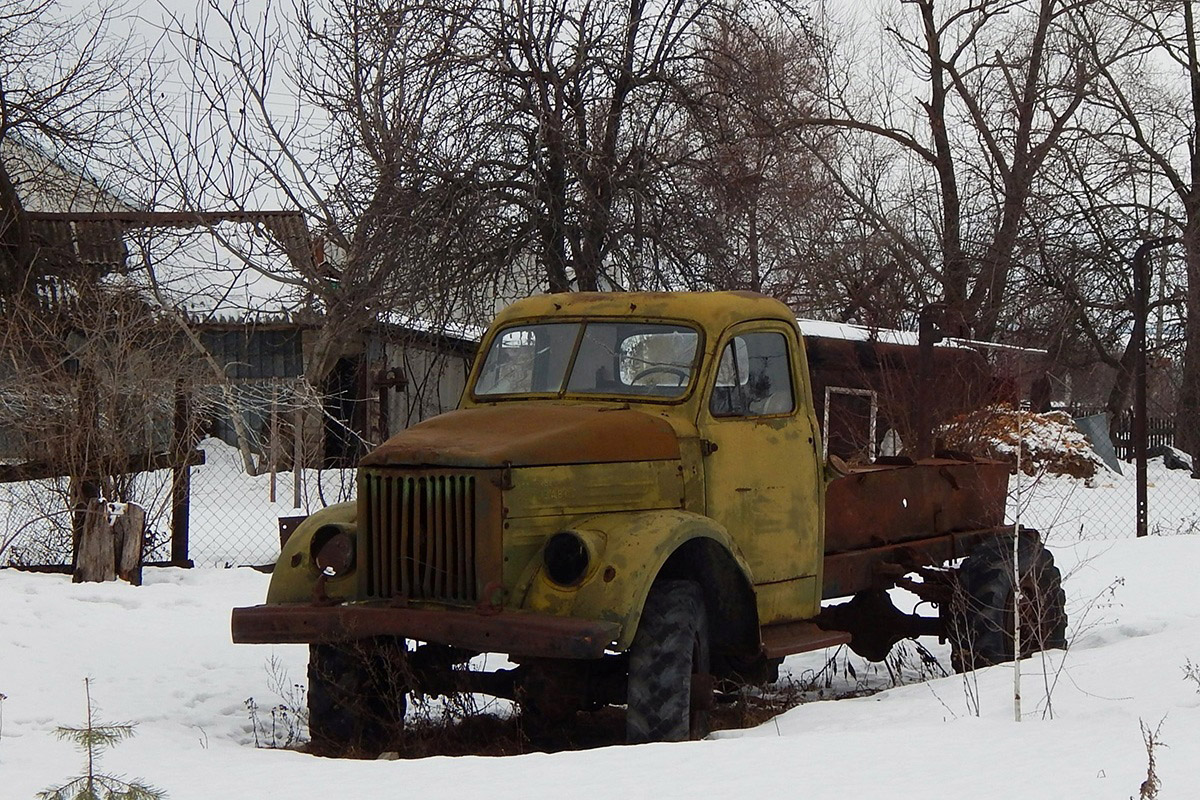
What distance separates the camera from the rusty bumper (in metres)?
5.61

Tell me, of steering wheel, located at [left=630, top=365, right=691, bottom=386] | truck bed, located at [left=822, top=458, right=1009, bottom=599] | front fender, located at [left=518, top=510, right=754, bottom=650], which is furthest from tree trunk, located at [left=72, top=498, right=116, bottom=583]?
truck bed, located at [left=822, top=458, right=1009, bottom=599]

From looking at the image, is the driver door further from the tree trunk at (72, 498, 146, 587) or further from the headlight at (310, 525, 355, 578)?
the tree trunk at (72, 498, 146, 587)

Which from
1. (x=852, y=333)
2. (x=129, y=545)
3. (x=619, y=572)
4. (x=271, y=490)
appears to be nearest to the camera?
(x=619, y=572)

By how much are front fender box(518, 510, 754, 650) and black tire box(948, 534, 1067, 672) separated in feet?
10.0

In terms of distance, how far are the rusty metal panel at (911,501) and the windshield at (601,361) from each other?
143 centimetres

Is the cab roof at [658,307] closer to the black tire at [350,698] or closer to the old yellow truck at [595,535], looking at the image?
the old yellow truck at [595,535]

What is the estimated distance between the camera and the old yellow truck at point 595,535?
234 inches

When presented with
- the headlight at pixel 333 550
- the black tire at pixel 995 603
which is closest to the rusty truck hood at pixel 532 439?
the headlight at pixel 333 550

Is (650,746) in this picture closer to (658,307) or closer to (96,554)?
(658,307)

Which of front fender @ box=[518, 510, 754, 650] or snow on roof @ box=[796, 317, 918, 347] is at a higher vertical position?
snow on roof @ box=[796, 317, 918, 347]

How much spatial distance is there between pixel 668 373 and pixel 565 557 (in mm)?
1364

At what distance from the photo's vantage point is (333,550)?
6.59 meters

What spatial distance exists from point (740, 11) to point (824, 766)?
9.72 m

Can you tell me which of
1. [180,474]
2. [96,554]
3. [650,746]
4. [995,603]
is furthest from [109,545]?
[995,603]
